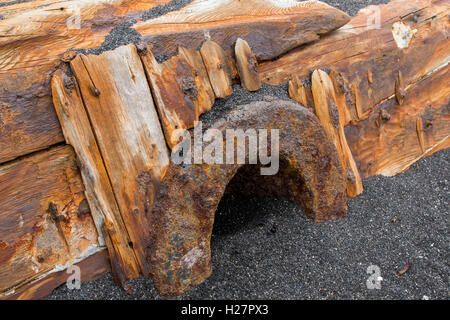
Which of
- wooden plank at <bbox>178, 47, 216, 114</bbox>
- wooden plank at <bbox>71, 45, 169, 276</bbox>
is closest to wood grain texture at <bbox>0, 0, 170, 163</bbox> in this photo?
wooden plank at <bbox>71, 45, 169, 276</bbox>

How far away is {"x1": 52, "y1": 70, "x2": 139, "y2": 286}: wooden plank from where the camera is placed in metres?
1.94

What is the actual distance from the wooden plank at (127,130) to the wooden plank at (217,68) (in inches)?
16.5

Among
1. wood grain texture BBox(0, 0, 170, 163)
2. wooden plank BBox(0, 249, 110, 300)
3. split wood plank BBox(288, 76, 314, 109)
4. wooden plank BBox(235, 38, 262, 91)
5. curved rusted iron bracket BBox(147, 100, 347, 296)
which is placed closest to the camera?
wood grain texture BBox(0, 0, 170, 163)

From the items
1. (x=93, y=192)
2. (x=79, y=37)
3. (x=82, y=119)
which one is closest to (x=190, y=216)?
(x=93, y=192)

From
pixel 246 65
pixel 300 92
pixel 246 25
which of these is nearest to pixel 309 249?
pixel 300 92

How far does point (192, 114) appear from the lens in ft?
7.48

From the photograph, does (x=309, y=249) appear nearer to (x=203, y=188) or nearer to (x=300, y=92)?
(x=203, y=188)

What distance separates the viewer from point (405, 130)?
11.1 feet

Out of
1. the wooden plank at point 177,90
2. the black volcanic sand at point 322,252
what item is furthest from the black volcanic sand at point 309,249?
the wooden plank at point 177,90

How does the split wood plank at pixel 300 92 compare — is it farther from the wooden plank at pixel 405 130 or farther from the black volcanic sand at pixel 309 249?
the wooden plank at pixel 405 130

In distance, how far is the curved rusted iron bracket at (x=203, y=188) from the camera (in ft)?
7.13

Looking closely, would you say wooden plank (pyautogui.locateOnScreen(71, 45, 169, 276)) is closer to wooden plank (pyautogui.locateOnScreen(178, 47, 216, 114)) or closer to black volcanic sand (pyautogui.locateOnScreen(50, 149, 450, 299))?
wooden plank (pyautogui.locateOnScreen(178, 47, 216, 114))

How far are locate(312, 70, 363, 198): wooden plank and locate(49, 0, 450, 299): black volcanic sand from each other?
0.16 metres

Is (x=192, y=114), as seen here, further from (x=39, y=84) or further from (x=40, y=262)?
(x=40, y=262)
